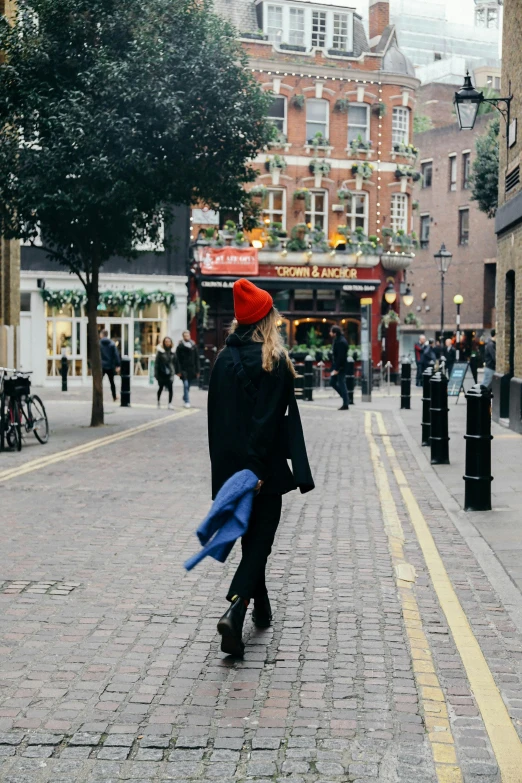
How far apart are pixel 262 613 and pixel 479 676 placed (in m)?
1.30

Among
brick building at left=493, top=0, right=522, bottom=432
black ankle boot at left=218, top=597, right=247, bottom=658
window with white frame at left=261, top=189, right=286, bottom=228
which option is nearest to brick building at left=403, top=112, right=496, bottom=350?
window with white frame at left=261, top=189, right=286, bottom=228

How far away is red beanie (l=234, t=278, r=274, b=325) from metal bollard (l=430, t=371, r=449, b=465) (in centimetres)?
759

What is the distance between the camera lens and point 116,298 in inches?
1423

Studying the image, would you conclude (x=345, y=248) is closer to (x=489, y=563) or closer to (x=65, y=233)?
(x=65, y=233)

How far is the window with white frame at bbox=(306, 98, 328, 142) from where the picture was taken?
40.2m

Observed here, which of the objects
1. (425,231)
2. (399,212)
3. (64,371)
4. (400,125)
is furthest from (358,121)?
(425,231)

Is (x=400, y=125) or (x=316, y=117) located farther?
(x=400, y=125)

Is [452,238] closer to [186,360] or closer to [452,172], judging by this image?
[452,172]

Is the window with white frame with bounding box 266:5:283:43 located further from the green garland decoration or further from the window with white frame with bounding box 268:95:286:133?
the green garland decoration

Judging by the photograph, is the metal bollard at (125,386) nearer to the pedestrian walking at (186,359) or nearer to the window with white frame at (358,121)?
the pedestrian walking at (186,359)

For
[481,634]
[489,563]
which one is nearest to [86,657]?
[481,634]

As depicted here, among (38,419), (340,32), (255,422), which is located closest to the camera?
(255,422)

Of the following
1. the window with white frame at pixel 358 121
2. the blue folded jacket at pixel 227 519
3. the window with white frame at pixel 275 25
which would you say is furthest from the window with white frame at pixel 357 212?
the blue folded jacket at pixel 227 519

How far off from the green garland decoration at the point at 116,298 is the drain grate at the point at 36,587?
29041 millimetres
